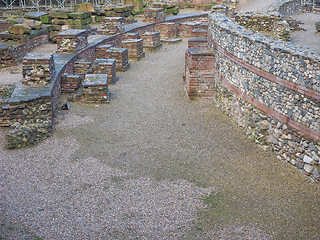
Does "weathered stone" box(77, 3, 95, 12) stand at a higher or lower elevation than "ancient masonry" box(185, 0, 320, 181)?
higher

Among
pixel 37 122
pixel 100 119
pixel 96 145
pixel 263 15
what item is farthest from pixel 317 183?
pixel 263 15

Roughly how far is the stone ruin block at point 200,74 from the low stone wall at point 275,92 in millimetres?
799

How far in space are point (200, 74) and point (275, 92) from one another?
3232 mm

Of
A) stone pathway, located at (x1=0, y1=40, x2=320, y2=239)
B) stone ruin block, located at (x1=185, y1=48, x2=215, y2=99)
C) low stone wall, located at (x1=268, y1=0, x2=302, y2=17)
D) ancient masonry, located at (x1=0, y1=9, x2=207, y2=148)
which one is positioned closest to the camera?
stone pathway, located at (x1=0, y1=40, x2=320, y2=239)

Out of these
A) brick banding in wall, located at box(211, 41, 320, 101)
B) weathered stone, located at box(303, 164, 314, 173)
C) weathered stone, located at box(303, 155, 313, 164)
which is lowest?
weathered stone, located at box(303, 164, 314, 173)

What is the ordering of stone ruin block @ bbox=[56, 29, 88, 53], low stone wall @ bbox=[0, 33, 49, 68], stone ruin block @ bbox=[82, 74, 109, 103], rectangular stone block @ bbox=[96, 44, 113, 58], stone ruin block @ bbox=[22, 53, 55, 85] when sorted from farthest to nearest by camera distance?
rectangular stone block @ bbox=[96, 44, 113, 58] → low stone wall @ bbox=[0, 33, 49, 68] → stone ruin block @ bbox=[56, 29, 88, 53] → stone ruin block @ bbox=[82, 74, 109, 103] → stone ruin block @ bbox=[22, 53, 55, 85]

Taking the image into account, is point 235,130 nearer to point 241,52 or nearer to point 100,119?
point 241,52

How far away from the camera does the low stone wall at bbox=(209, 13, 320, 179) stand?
5590 mm

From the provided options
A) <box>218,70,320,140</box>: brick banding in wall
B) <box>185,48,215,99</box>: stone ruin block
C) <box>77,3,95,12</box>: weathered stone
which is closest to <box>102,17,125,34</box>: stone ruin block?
Answer: <box>77,3,95,12</box>: weathered stone

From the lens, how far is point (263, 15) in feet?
45.0

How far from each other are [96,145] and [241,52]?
354cm

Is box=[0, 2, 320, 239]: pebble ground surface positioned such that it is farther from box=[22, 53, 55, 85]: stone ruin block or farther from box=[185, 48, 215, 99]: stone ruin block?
box=[185, 48, 215, 99]: stone ruin block

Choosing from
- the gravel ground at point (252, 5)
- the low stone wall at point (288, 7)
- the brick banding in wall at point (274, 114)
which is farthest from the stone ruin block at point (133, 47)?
the gravel ground at point (252, 5)

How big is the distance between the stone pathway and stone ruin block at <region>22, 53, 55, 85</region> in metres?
0.91
